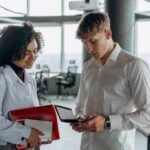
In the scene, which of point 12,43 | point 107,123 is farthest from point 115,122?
point 12,43

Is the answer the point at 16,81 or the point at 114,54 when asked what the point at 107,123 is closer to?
the point at 114,54

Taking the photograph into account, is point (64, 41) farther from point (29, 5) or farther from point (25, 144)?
point (25, 144)

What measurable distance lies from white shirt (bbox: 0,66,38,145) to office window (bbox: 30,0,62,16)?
30.5ft

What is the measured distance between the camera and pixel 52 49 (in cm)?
1116

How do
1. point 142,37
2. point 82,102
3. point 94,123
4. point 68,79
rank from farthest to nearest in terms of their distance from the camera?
1. point 68,79
2. point 142,37
3. point 82,102
4. point 94,123

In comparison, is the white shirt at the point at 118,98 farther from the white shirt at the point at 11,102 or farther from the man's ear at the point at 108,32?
the white shirt at the point at 11,102

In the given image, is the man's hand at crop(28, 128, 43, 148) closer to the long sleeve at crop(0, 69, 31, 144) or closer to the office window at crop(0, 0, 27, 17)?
the long sleeve at crop(0, 69, 31, 144)

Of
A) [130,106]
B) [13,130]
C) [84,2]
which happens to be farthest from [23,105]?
[84,2]

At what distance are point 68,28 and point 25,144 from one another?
31.5ft

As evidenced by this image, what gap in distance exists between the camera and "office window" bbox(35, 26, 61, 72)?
36.4 ft

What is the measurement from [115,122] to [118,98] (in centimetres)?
13

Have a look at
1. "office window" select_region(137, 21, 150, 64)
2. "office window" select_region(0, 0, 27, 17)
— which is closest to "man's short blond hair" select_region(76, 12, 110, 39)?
"office window" select_region(137, 21, 150, 64)

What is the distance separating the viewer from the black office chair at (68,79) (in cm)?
1002

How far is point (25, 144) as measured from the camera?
1.63 meters
